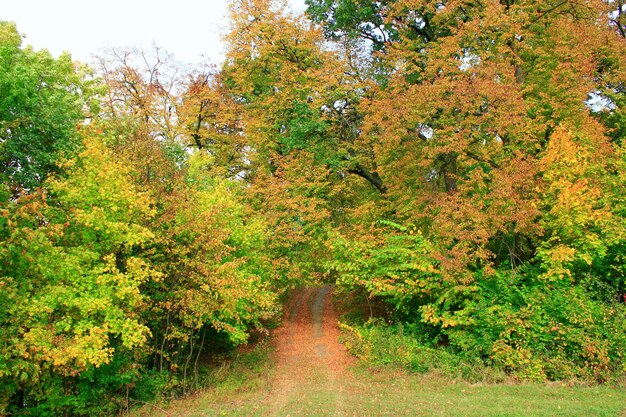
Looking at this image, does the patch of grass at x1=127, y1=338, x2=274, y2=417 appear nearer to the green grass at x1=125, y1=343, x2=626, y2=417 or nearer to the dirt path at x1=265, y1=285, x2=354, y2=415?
the green grass at x1=125, y1=343, x2=626, y2=417

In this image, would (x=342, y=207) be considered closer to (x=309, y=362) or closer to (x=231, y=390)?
(x=309, y=362)

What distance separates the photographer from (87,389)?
464 inches

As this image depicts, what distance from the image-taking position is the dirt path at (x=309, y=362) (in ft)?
38.2

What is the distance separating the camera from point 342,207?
20953 mm

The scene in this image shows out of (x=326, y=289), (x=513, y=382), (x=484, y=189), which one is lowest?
(x=513, y=382)

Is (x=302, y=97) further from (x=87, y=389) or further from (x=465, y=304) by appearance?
(x=87, y=389)

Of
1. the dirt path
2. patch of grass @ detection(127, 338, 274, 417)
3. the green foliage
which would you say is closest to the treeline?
the green foliage

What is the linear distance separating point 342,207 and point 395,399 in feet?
35.4

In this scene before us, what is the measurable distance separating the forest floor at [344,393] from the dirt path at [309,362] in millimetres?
30

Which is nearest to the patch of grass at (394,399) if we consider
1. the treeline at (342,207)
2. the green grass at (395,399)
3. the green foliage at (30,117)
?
the green grass at (395,399)

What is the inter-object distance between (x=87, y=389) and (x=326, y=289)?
16.2 meters

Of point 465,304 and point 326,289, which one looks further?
point 326,289

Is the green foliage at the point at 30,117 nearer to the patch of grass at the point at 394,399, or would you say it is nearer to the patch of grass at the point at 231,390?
the patch of grass at the point at 231,390

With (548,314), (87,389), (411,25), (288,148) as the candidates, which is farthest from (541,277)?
(87,389)
